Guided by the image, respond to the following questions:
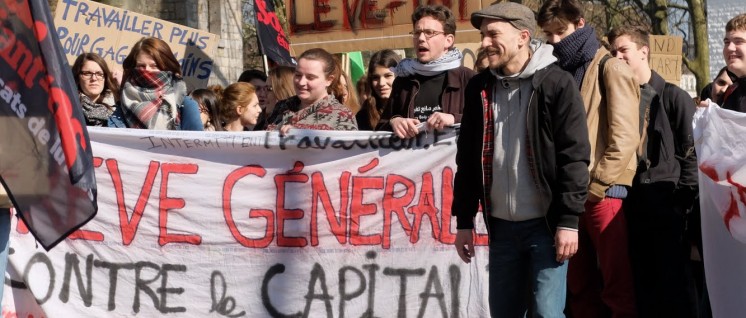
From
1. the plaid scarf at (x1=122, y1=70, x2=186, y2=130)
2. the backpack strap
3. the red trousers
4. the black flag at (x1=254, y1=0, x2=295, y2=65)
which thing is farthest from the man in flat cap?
the black flag at (x1=254, y1=0, x2=295, y2=65)

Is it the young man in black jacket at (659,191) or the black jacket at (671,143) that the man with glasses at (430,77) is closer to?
the young man in black jacket at (659,191)

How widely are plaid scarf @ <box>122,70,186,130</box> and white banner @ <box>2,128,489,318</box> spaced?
0.85 ft

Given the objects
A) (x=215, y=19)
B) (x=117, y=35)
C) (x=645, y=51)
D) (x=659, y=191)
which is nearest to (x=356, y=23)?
(x=117, y=35)

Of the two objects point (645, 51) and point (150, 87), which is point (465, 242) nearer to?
point (645, 51)

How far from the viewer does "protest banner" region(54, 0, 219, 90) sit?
11.2m

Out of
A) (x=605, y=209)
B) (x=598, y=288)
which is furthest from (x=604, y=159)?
(x=598, y=288)

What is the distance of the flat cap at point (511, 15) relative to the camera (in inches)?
195

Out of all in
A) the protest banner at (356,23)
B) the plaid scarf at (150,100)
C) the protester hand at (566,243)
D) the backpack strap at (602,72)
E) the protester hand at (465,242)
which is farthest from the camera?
the protest banner at (356,23)

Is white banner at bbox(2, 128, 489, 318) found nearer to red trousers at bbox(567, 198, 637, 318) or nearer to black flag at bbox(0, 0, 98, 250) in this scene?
red trousers at bbox(567, 198, 637, 318)

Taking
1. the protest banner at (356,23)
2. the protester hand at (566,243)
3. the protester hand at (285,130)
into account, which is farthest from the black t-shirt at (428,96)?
the protest banner at (356,23)

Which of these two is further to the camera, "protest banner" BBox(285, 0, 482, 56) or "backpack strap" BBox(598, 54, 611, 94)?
"protest banner" BBox(285, 0, 482, 56)

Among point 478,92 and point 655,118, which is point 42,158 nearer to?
point 478,92

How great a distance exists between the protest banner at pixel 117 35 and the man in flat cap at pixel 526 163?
6.72 m

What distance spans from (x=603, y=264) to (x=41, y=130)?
3.13 m
